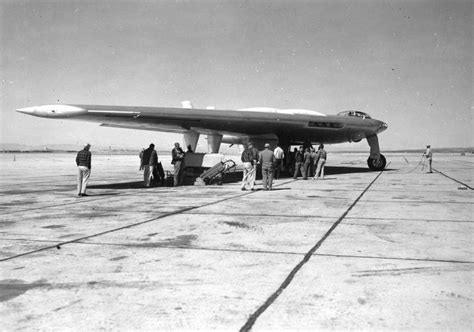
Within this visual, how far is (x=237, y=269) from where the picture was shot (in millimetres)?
4664

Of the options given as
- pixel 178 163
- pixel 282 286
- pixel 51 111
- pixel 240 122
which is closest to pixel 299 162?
pixel 240 122

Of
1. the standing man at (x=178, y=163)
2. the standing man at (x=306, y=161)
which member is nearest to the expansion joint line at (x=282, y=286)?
the standing man at (x=178, y=163)

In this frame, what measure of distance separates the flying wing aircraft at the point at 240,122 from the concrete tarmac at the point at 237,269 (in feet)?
16.7

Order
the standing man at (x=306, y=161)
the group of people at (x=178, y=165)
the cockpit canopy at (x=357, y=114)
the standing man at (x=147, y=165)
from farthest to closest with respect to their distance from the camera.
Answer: the cockpit canopy at (x=357, y=114) < the standing man at (x=306, y=161) < the standing man at (x=147, y=165) < the group of people at (x=178, y=165)

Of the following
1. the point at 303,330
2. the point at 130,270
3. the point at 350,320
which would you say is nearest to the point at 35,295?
the point at 130,270

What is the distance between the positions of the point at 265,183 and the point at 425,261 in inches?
363

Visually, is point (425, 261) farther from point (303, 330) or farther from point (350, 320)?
point (303, 330)

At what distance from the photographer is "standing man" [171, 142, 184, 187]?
15.9 metres

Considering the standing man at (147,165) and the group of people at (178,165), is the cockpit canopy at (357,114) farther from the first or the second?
the standing man at (147,165)

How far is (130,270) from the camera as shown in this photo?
4.65m

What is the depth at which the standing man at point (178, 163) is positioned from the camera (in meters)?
15.9

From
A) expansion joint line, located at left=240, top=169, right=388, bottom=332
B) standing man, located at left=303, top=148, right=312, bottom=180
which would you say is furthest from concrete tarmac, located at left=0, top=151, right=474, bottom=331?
standing man, located at left=303, top=148, right=312, bottom=180

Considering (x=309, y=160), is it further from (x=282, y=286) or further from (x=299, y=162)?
(x=282, y=286)

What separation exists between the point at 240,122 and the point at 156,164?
4.15m
